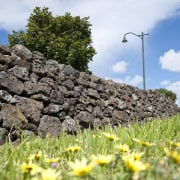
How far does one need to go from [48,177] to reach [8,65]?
Answer: 5.32 meters

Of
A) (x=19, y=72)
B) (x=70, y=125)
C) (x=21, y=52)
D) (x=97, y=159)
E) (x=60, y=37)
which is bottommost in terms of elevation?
(x=97, y=159)

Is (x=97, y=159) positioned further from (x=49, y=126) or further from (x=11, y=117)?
(x=49, y=126)

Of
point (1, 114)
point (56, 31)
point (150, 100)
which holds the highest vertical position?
point (56, 31)

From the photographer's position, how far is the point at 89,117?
8.24 m

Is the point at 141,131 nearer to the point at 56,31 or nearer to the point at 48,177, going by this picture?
the point at 48,177

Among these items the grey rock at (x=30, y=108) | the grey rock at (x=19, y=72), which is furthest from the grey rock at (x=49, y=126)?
the grey rock at (x=19, y=72)

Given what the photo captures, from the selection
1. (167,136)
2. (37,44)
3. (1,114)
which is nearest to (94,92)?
(1,114)

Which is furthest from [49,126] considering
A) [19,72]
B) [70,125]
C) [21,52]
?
[21,52]

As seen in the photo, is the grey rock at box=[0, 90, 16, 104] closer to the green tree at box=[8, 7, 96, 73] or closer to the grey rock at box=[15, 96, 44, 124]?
the grey rock at box=[15, 96, 44, 124]

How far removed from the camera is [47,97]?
6.95 meters

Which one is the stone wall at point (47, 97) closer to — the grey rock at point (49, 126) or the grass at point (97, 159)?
the grey rock at point (49, 126)

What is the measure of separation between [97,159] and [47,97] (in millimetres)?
5679

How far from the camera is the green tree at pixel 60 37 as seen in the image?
1973 centimetres

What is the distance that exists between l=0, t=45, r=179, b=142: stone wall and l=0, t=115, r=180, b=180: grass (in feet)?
4.88
